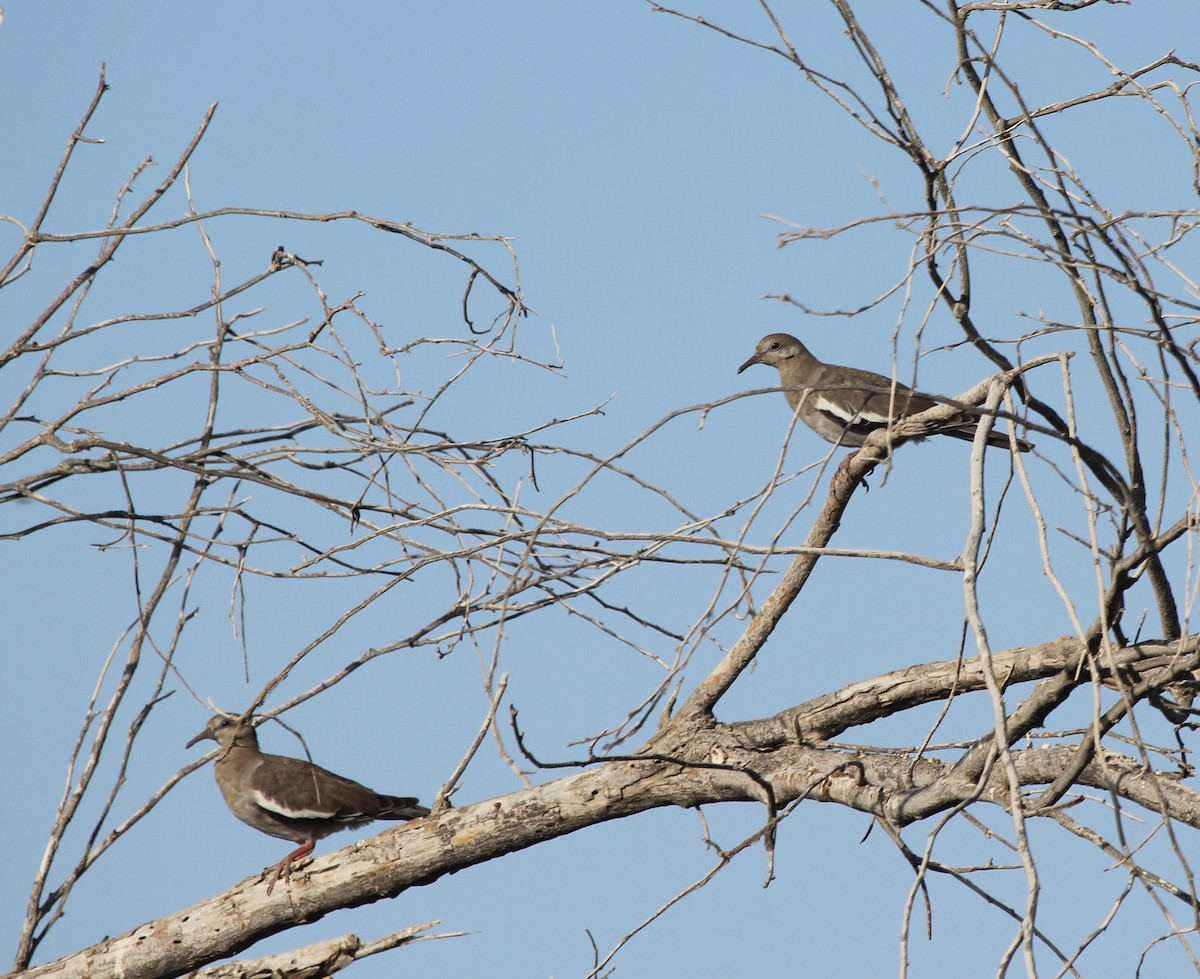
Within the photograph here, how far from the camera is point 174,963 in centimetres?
439

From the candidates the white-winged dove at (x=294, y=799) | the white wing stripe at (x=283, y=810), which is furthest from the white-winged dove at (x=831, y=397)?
the white wing stripe at (x=283, y=810)

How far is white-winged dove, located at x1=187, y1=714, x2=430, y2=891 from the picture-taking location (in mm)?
6570

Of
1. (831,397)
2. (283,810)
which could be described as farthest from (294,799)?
(831,397)

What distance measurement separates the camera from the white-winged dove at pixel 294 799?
6570mm

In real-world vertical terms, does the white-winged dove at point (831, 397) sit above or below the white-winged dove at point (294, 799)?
above

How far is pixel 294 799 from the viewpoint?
677 centimetres

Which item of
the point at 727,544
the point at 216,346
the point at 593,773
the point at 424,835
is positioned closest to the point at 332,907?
the point at 424,835

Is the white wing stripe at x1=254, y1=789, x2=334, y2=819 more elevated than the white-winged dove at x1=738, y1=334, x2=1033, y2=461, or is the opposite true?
the white-winged dove at x1=738, y1=334, x2=1033, y2=461

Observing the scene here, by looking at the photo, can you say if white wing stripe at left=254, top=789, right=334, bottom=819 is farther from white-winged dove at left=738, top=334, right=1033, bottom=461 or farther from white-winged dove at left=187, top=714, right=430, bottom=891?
white-winged dove at left=738, top=334, right=1033, bottom=461

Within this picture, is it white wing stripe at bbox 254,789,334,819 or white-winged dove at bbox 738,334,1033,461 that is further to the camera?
white-winged dove at bbox 738,334,1033,461

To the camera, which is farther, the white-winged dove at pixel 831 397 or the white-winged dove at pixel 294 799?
the white-winged dove at pixel 831 397

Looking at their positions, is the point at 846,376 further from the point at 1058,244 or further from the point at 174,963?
the point at 174,963

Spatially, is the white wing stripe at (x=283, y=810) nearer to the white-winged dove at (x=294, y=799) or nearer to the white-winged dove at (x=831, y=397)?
the white-winged dove at (x=294, y=799)

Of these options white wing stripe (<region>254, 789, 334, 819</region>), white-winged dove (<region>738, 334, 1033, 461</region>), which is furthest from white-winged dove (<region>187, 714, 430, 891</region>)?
white-winged dove (<region>738, 334, 1033, 461</region>)
